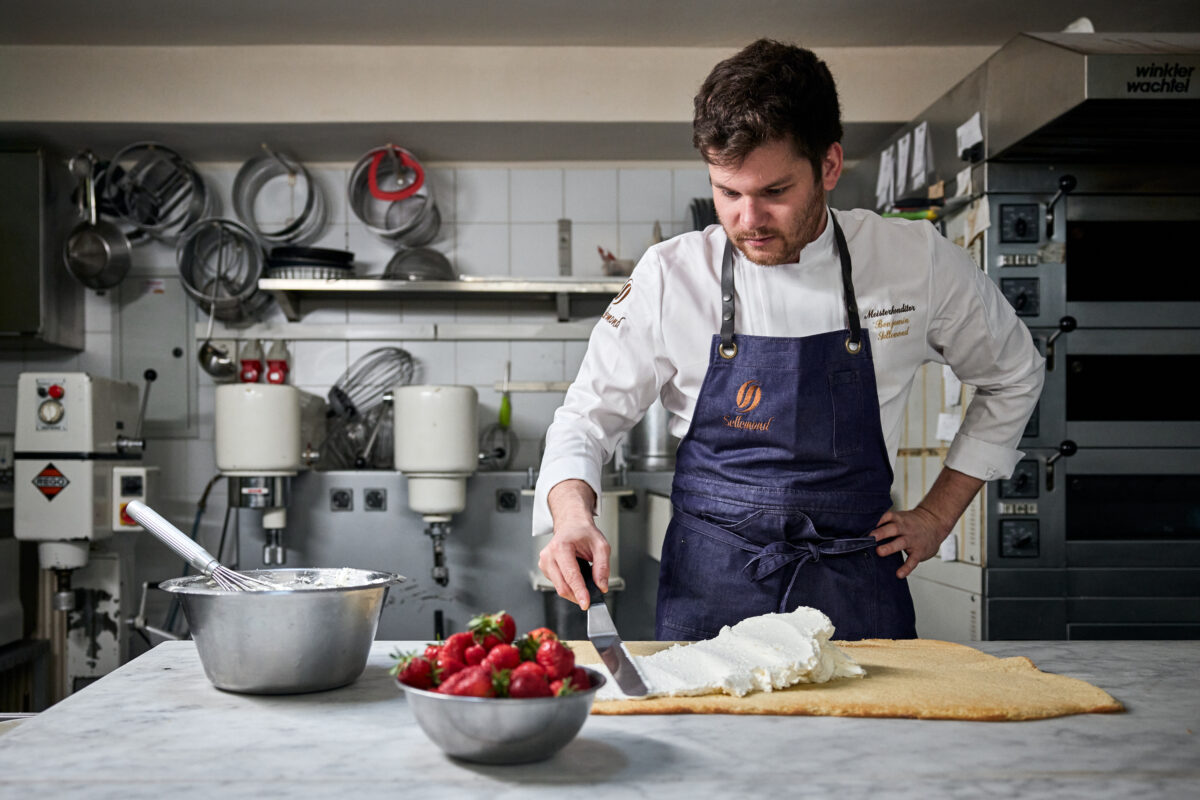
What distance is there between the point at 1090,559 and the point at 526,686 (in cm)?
238

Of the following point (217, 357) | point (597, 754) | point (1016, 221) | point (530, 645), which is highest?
point (1016, 221)

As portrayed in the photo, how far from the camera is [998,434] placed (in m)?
1.77

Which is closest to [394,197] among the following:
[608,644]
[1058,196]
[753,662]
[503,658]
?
[1058,196]

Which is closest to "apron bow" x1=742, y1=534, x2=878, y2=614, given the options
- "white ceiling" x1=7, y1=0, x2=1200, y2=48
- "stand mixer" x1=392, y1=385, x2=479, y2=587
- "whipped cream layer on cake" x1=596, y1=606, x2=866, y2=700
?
"whipped cream layer on cake" x1=596, y1=606, x2=866, y2=700

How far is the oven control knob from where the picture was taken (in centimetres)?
315

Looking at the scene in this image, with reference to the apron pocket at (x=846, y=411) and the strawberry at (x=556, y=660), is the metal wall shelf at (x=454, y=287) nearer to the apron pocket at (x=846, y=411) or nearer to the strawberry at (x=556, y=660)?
the apron pocket at (x=846, y=411)


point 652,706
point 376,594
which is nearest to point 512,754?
point 652,706

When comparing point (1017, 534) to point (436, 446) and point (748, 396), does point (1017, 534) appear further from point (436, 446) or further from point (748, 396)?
point (436, 446)

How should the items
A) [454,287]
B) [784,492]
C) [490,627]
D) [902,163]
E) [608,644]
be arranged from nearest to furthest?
[490,627] < [608,644] < [784,492] < [902,163] < [454,287]

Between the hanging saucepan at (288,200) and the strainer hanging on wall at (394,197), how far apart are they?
18 cm

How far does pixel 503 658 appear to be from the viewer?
87 cm

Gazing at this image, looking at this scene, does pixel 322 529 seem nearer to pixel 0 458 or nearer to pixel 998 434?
pixel 0 458

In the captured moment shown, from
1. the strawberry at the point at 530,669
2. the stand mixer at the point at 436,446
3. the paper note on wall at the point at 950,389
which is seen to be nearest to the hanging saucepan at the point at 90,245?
the stand mixer at the point at 436,446

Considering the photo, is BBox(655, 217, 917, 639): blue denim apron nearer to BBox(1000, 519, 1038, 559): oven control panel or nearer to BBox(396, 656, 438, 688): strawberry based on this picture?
BBox(396, 656, 438, 688): strawberry
